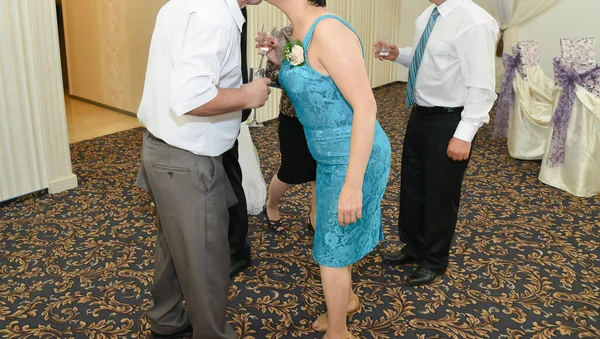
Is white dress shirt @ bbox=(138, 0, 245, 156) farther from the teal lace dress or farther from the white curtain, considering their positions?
the white curtain

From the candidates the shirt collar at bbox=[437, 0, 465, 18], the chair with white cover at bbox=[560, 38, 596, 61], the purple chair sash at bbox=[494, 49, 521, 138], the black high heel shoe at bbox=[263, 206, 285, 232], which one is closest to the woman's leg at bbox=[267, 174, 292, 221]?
the black high heel shoe at bbox=[263, 206, 285, 232]

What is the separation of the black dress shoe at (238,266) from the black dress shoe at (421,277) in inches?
34.4

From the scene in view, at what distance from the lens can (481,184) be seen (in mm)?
4594

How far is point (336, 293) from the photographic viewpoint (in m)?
2.21

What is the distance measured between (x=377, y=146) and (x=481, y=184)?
2.75 m

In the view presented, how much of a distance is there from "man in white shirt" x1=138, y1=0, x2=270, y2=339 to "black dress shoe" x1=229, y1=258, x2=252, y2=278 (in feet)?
2.68

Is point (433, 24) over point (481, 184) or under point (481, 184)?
over

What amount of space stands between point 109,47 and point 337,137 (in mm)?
5447

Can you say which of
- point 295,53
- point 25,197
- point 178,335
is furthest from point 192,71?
point 25,197

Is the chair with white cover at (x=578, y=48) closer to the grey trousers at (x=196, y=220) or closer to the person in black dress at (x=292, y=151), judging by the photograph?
the person in black dress at (x=292, y=151)

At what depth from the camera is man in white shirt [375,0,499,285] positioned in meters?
2.54

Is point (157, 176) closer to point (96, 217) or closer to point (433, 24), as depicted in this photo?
point (433, 24)

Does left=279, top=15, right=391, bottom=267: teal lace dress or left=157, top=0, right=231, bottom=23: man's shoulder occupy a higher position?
left=157, top=0, right=231, bottom=23: man's shoulder

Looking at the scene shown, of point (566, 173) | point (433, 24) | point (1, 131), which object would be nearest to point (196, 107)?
point (433, 24)
